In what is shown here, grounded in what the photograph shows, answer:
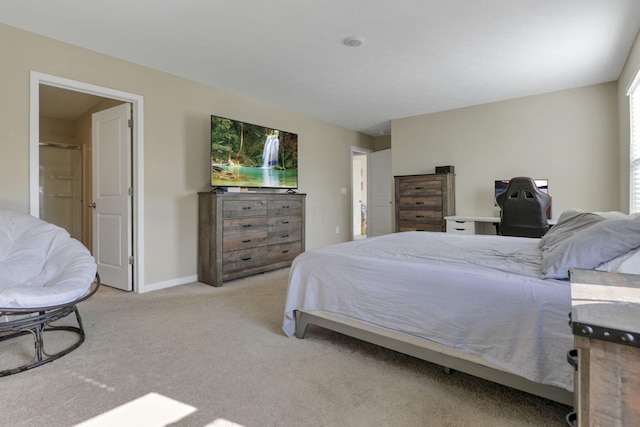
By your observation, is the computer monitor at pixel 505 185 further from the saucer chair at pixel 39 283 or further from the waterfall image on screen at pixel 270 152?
the saucer chair at pixel 39 283

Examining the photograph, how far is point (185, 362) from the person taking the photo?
1.90m

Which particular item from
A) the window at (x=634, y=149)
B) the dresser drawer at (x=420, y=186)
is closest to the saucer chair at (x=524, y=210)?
the window at (x=634, y=149)

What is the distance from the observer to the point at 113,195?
11.9 ft

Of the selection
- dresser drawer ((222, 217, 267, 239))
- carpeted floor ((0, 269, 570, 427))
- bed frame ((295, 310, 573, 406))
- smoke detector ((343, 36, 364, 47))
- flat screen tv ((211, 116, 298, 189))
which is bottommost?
carpeted floor ((0, 269, 570, 427))

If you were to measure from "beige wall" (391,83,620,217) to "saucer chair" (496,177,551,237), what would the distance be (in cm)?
121

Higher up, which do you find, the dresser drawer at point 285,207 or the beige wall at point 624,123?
the beige wall at point 624,123

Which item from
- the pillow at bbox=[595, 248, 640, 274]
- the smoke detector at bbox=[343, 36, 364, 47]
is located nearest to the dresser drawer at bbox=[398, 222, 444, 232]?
the smoke detector at bbox=[343, 36, 364, 47]

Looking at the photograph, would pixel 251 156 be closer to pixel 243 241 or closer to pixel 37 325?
pixel 243 241

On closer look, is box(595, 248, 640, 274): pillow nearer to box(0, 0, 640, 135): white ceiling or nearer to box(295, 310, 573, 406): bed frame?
box(295, 310, 573, 406): bed frame

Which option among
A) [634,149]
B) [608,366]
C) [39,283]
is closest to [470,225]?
[634,149]

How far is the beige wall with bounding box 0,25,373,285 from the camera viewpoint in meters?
2.65

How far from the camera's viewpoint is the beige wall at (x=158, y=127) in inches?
104

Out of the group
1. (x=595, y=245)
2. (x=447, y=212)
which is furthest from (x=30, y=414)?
(x=447, y=212)

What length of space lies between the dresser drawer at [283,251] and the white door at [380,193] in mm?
2596
